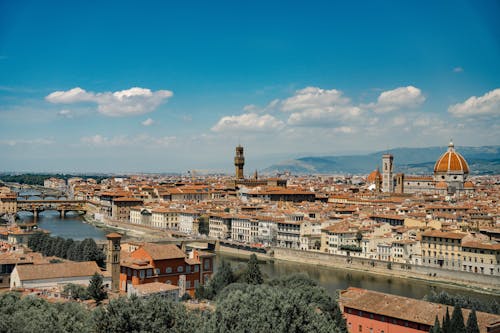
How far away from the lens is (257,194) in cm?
6122

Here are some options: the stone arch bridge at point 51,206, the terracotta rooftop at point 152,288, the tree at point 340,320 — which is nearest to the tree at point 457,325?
the tree at point 340,320

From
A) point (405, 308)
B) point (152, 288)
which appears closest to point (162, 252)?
point (152, 288)

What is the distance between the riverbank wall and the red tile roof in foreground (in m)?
9.73

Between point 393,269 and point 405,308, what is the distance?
12988 millimetres

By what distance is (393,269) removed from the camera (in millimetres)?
28141

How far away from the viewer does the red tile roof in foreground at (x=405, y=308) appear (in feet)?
48.2

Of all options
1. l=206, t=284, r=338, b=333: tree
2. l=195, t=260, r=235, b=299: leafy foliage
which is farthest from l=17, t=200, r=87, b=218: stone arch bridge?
l=206, t=284, r=338, b=333: tree

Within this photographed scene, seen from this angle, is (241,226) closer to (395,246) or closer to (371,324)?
(395,246)

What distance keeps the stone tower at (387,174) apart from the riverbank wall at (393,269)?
32.5 meters

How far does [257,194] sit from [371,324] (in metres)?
45.5

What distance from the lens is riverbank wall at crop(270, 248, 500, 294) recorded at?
24953 mm

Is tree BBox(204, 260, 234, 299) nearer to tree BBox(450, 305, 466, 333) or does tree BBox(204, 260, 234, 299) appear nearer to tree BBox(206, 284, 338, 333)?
tree BBox(206, 284, 338, 333)

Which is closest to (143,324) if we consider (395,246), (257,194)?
(395,246)

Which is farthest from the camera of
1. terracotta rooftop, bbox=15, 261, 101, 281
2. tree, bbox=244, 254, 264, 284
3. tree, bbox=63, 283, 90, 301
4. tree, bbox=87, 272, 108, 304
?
tree, bbox=244, 254, 264, 284
